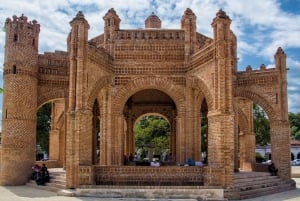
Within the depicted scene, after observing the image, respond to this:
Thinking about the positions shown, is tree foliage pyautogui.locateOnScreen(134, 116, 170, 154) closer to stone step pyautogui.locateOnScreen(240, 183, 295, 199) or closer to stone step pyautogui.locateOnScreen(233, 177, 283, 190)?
stone step pyautogui.locateOnScreen(233, 177, 283, 190)

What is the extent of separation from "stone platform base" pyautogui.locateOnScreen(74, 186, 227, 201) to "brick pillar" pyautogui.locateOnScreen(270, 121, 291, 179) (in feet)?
20.2

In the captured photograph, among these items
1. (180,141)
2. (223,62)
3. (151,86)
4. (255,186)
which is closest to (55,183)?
(180,141)

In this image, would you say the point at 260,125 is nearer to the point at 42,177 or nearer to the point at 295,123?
the point at 42,177

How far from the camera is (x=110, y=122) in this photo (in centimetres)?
1636

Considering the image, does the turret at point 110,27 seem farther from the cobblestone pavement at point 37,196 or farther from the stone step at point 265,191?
the stone step at point 265,191

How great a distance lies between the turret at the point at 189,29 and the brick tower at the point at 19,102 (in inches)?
262

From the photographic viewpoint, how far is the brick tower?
1625 centimetres

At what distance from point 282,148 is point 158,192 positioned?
768 cm

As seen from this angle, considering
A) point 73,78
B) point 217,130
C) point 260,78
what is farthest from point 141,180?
point 260,78

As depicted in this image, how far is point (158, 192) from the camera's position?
12484 mm

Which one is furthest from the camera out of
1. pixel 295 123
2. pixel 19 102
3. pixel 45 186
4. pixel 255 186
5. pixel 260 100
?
pixel 295 123

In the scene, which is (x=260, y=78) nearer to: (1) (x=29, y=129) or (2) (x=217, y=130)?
(2) (x=217, y=130)

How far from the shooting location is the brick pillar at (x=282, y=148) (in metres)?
17.5

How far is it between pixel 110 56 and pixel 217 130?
5.92 metres
